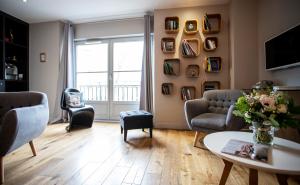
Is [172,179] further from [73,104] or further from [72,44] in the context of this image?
[72,44]

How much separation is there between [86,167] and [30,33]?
13.6 ft

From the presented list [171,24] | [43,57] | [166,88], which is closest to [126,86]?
[166,88]

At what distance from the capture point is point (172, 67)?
11.5ft

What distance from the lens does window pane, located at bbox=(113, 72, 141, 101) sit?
418 centimetres

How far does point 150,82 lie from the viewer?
370cm

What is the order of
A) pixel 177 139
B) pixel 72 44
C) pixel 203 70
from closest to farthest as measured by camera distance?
pixel 177 139, pixel 203 70, pixel 72 44

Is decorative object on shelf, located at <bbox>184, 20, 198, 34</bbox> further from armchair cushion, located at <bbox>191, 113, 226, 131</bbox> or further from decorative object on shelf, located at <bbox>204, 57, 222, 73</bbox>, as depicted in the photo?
armchair cushion, located at <bbox>191, 113, 226, 131</bbox>

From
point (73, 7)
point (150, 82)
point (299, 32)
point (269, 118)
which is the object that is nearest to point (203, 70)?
point (150, 82)

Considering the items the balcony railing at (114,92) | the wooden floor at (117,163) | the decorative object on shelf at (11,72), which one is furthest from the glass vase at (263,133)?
the decorative object on shelf at (11,72)

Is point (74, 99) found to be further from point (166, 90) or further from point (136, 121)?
point (166, 90)

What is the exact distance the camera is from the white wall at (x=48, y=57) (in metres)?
4.21

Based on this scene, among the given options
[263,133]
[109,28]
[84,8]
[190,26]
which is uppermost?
[84,8]

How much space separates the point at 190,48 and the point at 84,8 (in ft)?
7.48

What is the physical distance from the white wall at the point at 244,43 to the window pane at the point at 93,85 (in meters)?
2.92
